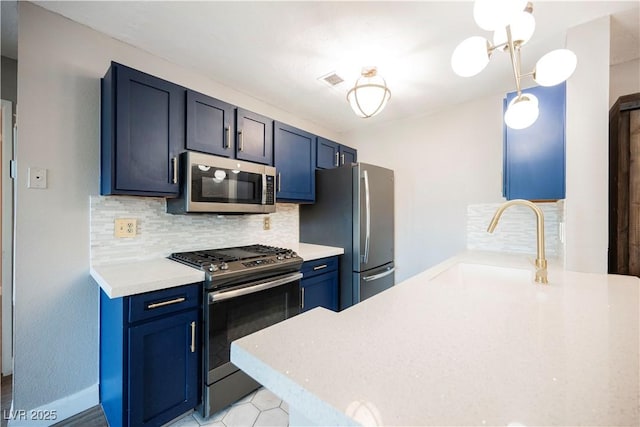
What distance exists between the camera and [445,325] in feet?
2.28

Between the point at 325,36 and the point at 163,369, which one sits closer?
the point at 163,369

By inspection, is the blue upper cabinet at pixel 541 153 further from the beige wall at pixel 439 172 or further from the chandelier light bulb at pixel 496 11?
the chandelier light bulb at pixel 496 11

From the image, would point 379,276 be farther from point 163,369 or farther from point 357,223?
point 163,369

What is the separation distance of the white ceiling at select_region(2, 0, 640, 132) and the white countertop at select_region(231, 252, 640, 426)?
1506 mm

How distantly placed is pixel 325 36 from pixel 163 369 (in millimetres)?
2096

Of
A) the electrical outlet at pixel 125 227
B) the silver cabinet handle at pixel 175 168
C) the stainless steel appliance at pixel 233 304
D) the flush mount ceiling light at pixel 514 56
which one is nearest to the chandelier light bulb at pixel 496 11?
the flush mount ceiling light at pixel 514 56

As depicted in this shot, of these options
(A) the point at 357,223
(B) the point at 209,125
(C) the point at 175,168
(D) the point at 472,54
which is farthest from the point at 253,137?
(D) the point at 472,54

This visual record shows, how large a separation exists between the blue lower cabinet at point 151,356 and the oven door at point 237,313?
0.26 ft

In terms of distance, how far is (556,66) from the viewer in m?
1.05

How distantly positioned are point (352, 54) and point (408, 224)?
1.83m

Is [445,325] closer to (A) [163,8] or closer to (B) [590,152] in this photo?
(B) [590,152]

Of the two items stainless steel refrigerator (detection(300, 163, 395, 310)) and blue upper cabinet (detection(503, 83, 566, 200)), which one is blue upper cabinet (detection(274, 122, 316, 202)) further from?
blue upper cabinet (detection(503, 83, 566, 200))

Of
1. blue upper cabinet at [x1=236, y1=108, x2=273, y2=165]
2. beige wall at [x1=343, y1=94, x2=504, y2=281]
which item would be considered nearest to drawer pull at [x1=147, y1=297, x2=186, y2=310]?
Result: blue upper cabinet at [x1=236, y1=108, x2=273, y2=165]

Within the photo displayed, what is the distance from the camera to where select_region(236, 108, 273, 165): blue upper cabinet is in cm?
208
